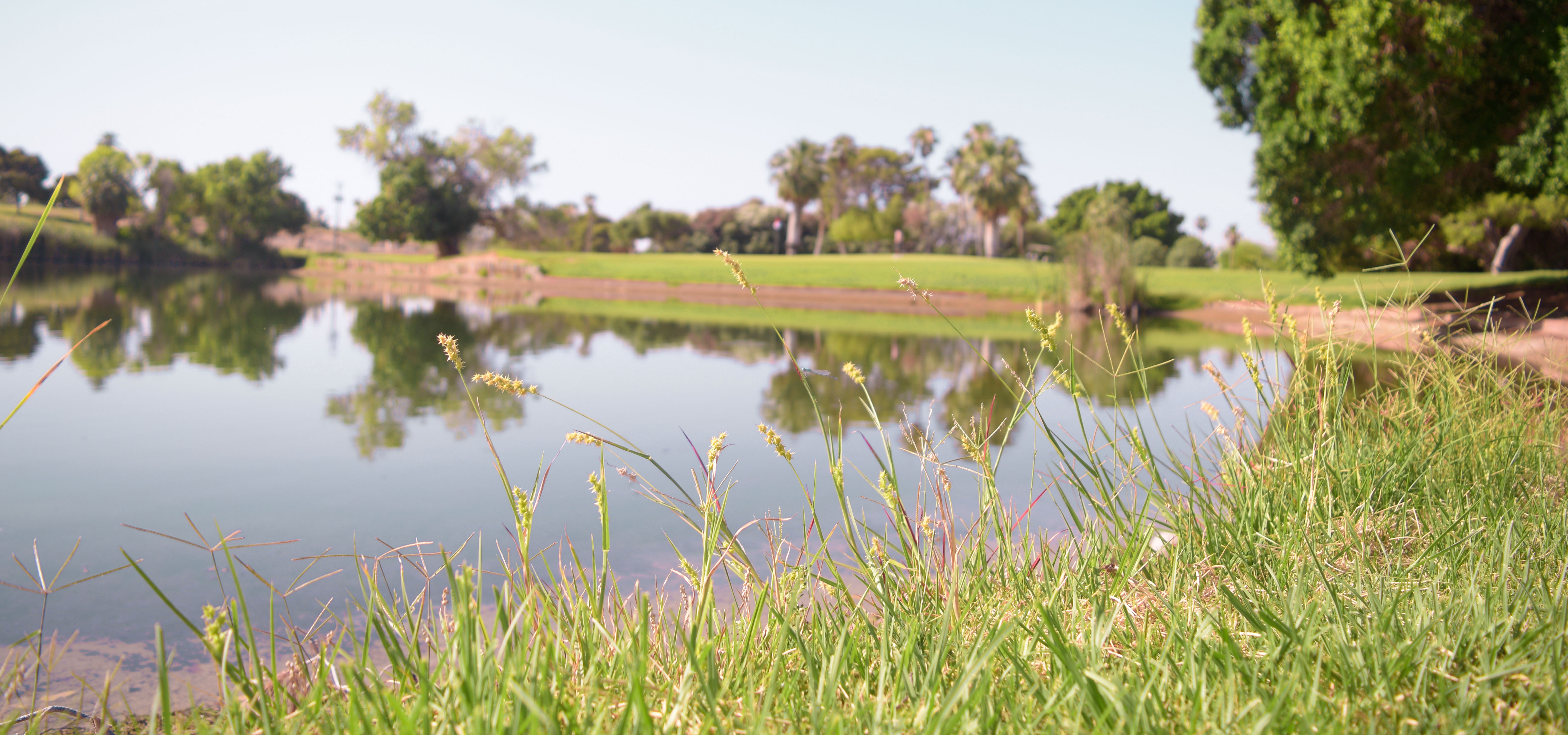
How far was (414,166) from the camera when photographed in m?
42.8

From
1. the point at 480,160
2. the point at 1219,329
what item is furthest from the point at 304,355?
the point at 480,160

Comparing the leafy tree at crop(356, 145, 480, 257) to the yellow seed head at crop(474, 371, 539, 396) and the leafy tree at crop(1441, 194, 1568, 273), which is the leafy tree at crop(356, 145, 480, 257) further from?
the yellow seed head at crop(474, 371, 539, 396)

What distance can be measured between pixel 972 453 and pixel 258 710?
1.39 meters

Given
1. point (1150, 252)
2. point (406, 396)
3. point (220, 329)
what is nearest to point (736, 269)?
point (406, 396)

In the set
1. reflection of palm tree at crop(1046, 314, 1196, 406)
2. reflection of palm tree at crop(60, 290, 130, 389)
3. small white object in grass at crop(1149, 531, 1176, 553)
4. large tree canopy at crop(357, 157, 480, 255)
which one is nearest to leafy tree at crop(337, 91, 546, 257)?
large tree canopy at crop(357, 157, 480, 255)

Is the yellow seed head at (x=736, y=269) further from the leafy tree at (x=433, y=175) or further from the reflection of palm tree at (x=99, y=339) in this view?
the leafy tree at (x=433, y=175)

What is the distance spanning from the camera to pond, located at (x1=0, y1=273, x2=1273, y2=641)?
3.48 meters

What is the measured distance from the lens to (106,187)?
42.4m

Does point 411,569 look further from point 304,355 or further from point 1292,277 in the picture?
point 1292,277

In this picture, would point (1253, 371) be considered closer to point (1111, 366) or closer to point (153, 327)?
point (1111, 366)

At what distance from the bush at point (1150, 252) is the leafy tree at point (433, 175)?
3125 centimetres

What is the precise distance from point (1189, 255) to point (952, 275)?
64.7 feet

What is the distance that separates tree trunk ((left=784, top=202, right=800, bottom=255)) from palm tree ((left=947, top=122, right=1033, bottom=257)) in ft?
34.6

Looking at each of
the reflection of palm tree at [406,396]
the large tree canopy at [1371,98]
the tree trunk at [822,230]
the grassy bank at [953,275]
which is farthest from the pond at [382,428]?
the tree trunk at [822,230]
